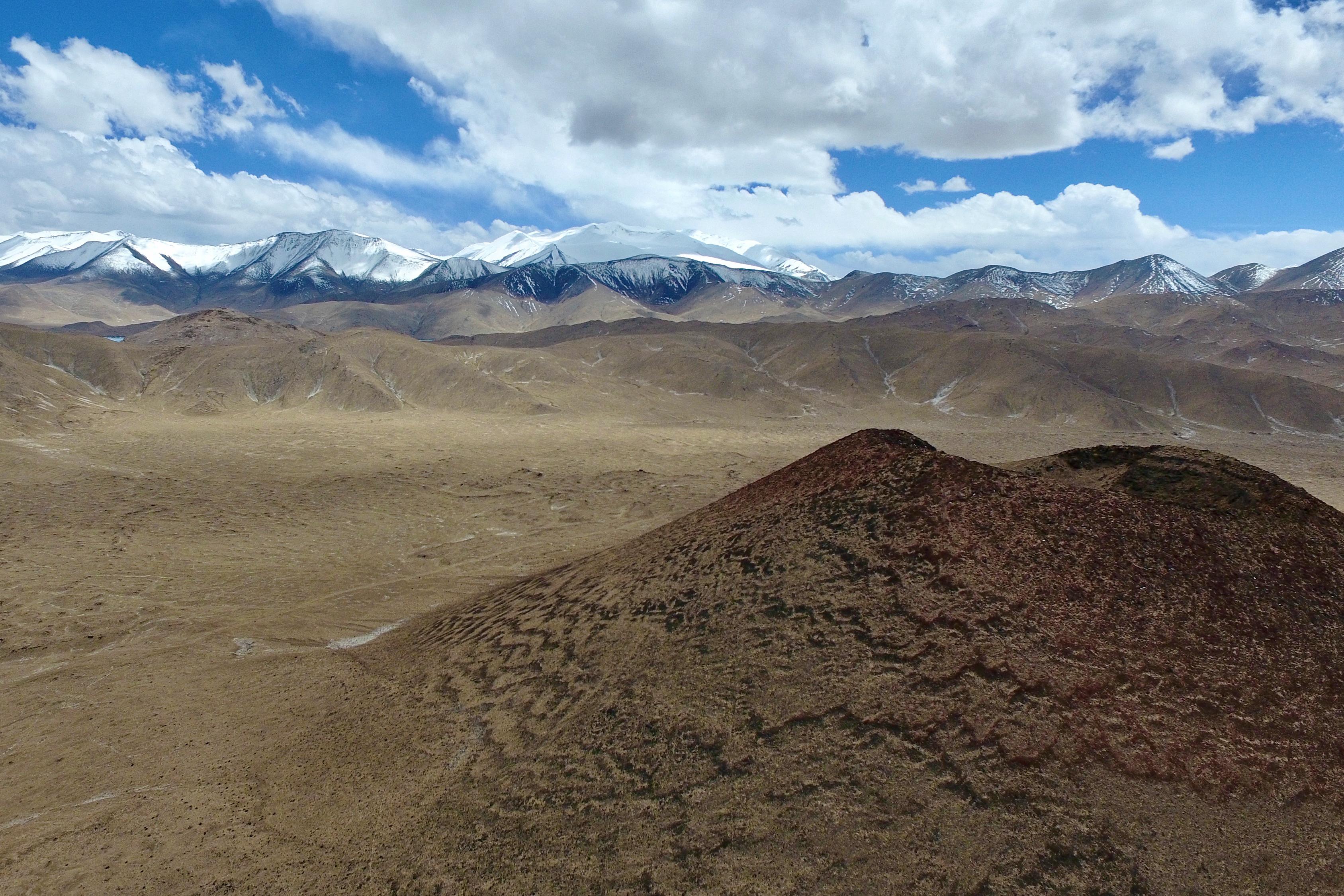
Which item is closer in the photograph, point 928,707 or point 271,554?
point 928,707

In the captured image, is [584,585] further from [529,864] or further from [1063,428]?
[1063,428]

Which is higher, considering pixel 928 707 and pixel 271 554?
pixel 928 707

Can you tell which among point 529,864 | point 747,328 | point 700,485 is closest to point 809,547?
point 529,864

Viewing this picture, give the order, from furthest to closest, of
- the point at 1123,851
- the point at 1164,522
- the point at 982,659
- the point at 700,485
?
1. the point at 700,485
2. the point at 1164,522
3. the point at 982,659
4. the point at 1123,851

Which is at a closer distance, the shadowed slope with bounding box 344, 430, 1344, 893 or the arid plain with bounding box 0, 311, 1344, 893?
the shadowed slope with bounding box 344, 430, 1344, 893
